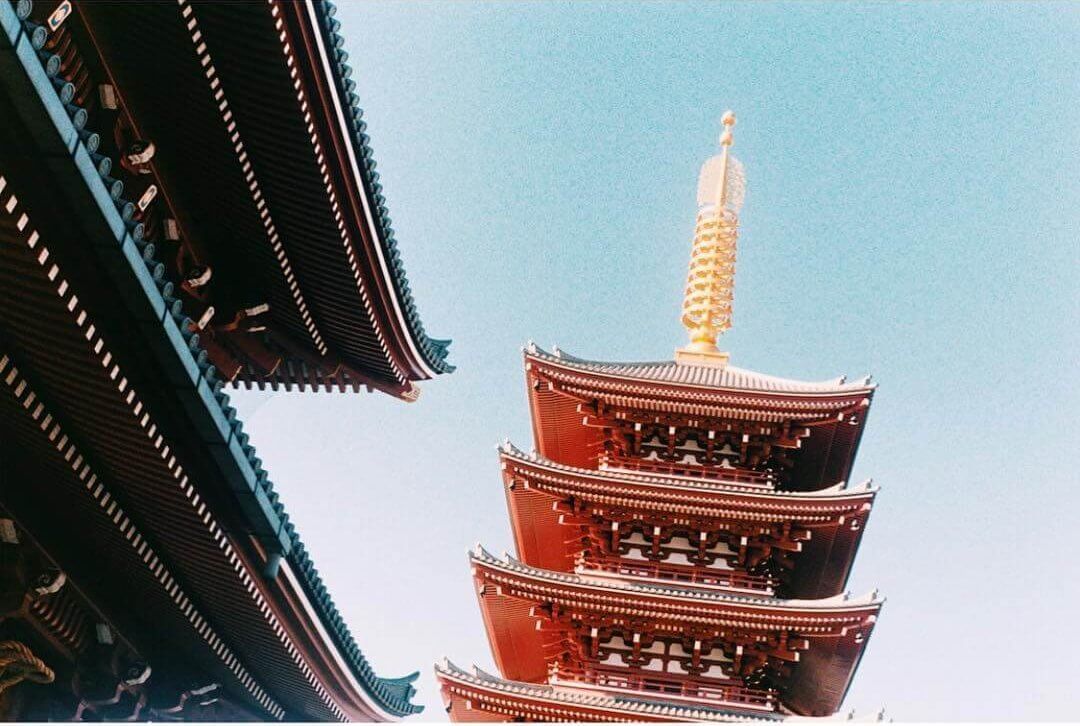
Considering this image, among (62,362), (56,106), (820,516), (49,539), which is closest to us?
(56,106)

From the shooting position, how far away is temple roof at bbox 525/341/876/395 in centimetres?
1869

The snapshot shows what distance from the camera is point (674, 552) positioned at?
18.3 meters

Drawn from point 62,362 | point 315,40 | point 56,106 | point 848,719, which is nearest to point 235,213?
point 315,40

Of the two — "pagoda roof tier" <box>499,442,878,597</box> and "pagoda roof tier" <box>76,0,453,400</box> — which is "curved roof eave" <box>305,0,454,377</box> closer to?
"pagoda roof tier" <box>76,0,453,400</box>

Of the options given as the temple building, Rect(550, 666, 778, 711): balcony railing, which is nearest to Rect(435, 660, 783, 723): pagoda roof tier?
Rect(550, 666, 778, 711): balcony railing

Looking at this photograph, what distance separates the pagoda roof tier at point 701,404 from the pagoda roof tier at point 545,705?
215 inches

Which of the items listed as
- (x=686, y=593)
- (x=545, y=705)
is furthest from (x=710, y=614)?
(x=545, y=705)

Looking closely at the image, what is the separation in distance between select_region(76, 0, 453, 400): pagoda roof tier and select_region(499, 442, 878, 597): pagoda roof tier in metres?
4.59

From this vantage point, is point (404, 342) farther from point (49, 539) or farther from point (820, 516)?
point (820, 516)

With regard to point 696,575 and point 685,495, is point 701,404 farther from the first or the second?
point 696,575

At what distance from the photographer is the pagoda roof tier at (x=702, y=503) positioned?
682 inches

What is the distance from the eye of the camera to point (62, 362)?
8.38 meters

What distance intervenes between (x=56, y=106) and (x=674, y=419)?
13973mm

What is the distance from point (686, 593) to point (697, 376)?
5.07 metres
